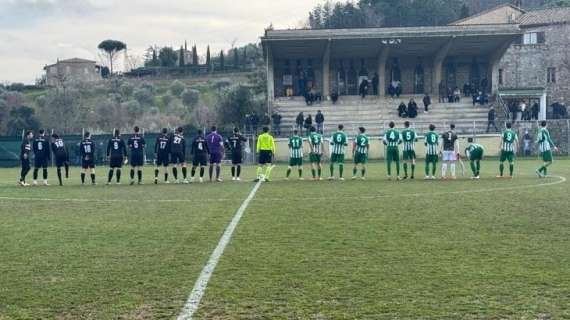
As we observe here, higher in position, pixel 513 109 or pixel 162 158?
pixel 513 109

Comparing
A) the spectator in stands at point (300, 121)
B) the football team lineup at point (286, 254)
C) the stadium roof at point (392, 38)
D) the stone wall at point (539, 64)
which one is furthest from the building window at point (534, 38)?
the football team lineup at point (286, 254)

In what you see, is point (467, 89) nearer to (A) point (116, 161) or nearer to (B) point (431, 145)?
(B) point (431, 145)

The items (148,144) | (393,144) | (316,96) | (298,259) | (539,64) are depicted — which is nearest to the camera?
(298,259)

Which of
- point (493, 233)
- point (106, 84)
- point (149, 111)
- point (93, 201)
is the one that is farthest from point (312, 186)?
point (106, 84)

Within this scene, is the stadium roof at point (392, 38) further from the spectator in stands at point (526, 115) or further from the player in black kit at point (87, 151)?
the player in black kit at point (87, 151)

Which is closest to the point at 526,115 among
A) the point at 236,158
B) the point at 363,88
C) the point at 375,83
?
the point at 375,83

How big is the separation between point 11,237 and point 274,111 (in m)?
37.5

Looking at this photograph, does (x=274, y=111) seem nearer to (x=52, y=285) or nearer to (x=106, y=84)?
(x=52, y=285)

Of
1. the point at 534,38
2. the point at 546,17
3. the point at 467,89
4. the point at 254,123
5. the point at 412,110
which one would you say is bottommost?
the point at 254,123

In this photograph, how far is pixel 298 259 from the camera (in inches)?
332

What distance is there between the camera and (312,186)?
67.1ft

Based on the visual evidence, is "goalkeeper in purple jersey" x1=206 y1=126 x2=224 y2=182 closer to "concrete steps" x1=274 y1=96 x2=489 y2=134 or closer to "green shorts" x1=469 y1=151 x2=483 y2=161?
"green shorts" x1=469 y1=151 x2=483 y2=161

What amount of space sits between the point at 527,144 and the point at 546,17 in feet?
100

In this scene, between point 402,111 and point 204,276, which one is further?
point 402,111
